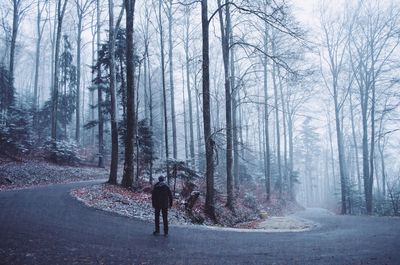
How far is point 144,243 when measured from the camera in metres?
7.57

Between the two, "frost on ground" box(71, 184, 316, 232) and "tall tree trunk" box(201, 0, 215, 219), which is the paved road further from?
"tall tree trunk" box(201, 0, 215, 219)

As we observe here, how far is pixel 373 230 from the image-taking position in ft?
35.9

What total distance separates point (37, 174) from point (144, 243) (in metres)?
14.8

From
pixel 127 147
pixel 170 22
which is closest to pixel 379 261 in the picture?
pixel 127 147

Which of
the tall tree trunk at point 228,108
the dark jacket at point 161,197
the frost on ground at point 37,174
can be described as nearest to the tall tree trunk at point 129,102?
the tall tree trunk at point 228,108

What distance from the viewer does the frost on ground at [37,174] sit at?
57.4ft

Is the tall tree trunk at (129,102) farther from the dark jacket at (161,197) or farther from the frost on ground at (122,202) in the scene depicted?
the dark jacket at (161,197)

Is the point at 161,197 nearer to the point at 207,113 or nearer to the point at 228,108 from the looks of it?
the point at 207,113

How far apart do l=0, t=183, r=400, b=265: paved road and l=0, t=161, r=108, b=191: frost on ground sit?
758cm

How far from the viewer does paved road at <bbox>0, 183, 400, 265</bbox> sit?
6.27 meters

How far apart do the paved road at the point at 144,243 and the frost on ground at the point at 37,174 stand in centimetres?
758

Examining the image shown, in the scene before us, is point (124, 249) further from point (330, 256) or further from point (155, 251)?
point (330, 256)

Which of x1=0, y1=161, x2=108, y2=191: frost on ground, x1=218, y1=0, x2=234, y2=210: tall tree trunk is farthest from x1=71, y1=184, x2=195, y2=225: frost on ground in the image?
x1=0, y1=161, x2=108, y2=191: frost on ground

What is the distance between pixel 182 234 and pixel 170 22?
942 inches
